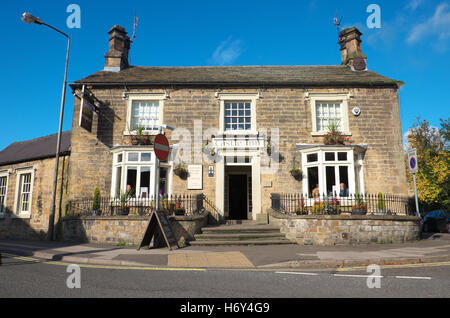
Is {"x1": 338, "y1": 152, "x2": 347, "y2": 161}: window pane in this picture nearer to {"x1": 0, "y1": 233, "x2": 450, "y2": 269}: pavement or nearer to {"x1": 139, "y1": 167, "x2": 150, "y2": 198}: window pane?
{"x1": 0, "y1": 233, "x2": 450, "y2": 269}: pavement

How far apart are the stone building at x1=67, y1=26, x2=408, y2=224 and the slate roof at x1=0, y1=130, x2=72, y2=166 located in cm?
280

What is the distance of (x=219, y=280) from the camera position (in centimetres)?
525

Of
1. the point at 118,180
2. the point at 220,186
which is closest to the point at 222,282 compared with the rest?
the point at 220,186

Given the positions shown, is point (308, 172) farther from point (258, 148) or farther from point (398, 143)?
point (398, 143)

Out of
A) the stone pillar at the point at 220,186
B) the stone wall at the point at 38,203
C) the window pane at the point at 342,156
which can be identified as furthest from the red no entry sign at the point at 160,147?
the window pane at the point at 342,156

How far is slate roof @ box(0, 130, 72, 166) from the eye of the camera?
15602 millimetres

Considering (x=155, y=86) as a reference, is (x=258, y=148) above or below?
below

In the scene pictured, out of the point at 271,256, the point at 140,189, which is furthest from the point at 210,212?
the point at 271,256

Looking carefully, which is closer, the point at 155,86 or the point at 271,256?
the point at 271,256

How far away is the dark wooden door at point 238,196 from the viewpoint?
1587 centimetres

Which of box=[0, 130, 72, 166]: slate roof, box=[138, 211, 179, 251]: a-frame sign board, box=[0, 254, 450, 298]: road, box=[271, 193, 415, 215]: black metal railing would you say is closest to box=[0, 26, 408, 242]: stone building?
box=[271, 193, 415, 215]: black metal railing

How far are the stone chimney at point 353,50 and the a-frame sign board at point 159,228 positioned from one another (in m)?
13.2

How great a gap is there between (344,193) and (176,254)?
8016 millimetres

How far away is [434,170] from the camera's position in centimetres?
2058
